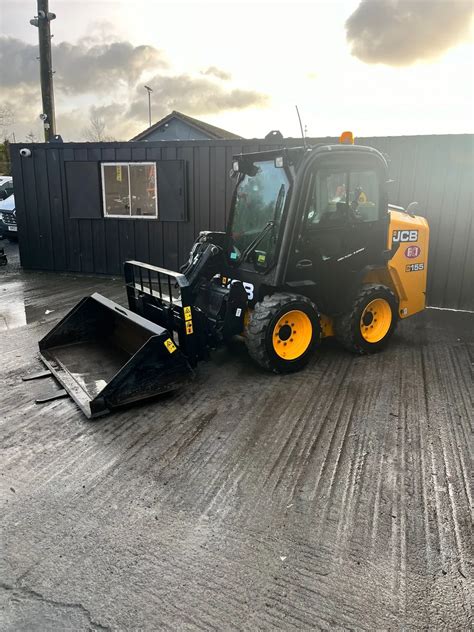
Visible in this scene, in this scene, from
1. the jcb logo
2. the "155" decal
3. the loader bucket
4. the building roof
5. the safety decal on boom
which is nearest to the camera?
the loader bucket

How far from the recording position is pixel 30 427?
12.6 ft

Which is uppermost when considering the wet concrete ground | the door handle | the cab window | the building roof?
the building roof

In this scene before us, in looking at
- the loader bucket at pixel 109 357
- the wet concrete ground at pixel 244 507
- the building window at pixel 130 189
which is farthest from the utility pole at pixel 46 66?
the wet concrete ground at pixel 244 507

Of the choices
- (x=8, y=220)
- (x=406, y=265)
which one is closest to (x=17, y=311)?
(x=406, y=265)

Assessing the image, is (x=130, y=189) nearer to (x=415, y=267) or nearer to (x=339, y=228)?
(x=339, y=228)

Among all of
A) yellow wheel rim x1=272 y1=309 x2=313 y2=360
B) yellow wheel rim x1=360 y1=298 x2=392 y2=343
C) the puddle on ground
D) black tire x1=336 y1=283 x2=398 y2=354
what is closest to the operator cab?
yellow wheel rim x1=272 y1=309 x2=313 y2=360

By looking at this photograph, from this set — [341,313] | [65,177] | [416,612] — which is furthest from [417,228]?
[65,177]

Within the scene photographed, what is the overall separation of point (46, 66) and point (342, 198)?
10856 millimetres

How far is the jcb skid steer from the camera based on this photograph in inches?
174

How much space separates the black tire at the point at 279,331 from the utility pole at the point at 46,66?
9593mm

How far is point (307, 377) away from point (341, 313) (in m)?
0.87

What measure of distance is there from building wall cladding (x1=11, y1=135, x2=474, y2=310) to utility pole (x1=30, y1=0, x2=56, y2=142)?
2.29 meters

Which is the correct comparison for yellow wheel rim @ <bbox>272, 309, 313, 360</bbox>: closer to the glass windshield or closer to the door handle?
the door handle

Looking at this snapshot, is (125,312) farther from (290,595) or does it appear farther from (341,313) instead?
(290,595)
